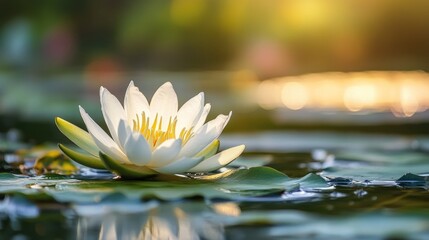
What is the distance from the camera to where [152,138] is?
6.55 feet

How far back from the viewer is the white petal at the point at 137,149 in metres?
1.89

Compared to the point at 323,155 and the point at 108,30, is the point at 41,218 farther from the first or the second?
the point at 108,30

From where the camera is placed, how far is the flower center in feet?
6.55

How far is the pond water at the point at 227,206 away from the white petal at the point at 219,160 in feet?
0.17

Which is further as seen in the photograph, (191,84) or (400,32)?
(400,32)

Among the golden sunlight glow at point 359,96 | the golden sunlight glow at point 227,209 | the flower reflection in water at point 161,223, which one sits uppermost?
the golden sunlight glow at point 359,96

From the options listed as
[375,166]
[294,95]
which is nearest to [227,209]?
[375,166]

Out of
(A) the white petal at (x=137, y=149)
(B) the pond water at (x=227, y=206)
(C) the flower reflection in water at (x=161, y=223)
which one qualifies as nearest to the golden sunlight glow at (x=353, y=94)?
(B) the pond water at (x=227, y=206)

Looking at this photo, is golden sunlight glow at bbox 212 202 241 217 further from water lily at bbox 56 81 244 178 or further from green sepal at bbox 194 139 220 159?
green sepal at bbox 194 139 220 159

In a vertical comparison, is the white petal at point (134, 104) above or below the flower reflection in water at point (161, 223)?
above

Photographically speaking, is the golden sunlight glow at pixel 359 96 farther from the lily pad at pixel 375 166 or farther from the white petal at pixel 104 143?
the white petal at pixel 104 143

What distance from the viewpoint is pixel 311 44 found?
9.59 metres

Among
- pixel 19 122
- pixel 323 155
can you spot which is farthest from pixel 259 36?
pixel 323 155

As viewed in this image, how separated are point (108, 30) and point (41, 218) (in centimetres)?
791
